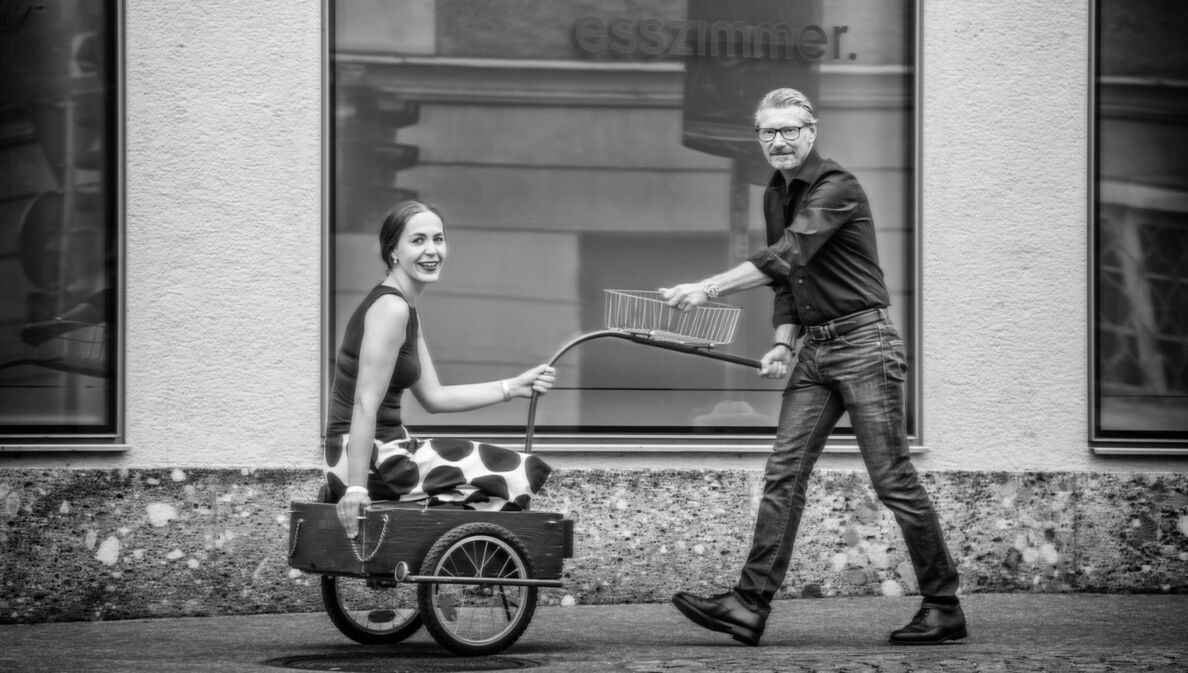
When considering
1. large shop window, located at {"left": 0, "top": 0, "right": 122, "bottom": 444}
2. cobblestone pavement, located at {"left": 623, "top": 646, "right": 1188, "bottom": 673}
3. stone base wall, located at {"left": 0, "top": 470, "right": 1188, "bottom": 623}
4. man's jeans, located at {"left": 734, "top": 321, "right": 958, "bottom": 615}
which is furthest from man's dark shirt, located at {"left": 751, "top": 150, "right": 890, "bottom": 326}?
large shop window, located at {"left": 0, "top": 0, "right": 122, "bottom": 444}

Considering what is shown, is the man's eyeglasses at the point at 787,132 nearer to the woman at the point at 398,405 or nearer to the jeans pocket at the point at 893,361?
the jeans pocket at the point at 893,361

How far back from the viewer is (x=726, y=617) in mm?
5852

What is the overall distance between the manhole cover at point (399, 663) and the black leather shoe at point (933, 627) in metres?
1.43

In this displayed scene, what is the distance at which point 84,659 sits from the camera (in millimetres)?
5648

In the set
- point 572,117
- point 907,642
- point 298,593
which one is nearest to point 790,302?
point 907,642

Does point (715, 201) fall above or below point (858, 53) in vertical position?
below

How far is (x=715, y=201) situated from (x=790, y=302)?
1.75 metres

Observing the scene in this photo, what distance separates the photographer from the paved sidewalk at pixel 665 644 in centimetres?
539

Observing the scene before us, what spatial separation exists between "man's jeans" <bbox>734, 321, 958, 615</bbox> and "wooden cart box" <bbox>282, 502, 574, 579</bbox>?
798 millimetres

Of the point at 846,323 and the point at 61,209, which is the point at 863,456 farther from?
the point at 61,209

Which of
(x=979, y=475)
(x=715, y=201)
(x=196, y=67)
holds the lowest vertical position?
(x=979, y=475)

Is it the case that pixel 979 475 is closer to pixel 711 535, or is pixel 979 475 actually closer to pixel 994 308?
pixel 994 308

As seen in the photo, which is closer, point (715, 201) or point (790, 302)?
point (790, 302)

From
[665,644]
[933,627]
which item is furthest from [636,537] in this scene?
[933,627]
